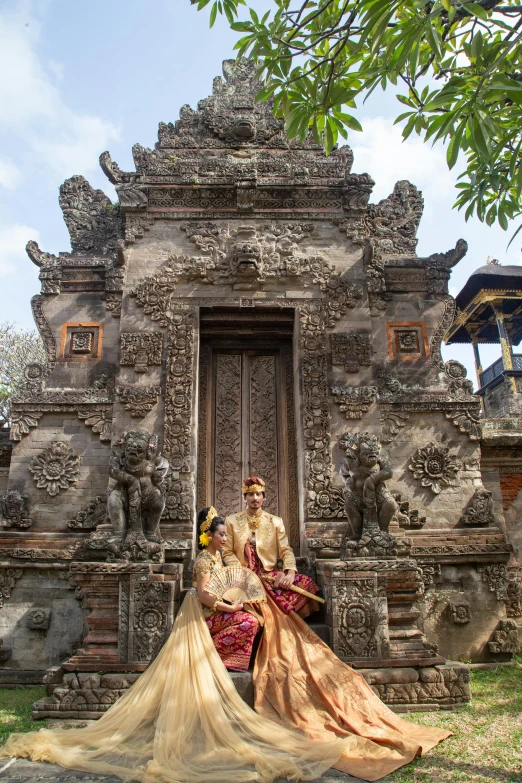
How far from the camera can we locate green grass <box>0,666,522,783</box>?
397 centimetres

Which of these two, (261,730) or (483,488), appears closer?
(261,730)

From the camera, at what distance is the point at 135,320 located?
356 inches

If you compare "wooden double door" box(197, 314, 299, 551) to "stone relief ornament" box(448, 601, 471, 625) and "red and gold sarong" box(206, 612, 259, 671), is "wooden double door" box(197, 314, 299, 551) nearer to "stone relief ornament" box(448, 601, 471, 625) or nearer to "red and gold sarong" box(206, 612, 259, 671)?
"stone relief ornament" box(448, 601, 471, 625)

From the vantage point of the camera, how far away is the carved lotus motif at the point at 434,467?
28.0ft

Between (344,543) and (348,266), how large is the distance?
462 centimetres

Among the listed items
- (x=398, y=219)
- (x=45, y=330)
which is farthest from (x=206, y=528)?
(x=398, y=219)

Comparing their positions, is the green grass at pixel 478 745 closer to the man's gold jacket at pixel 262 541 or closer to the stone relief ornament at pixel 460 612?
the stone relief ornament at pixel 460 612

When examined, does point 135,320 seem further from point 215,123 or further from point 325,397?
point 215,123

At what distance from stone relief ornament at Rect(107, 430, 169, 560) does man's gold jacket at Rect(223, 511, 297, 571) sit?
0.84m

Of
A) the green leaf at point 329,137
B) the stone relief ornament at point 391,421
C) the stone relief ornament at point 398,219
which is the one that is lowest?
the stone relief ornament at point 391,421

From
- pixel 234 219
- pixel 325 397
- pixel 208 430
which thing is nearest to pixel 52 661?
pixel 208 430

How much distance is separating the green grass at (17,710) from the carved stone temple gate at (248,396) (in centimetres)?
56

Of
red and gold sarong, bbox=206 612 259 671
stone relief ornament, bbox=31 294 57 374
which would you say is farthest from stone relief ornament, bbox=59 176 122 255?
red and gold sarong, bbox=206 612 259 671

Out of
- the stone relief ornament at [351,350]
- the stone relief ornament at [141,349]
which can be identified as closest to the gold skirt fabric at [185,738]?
the stone relief ornament at [141,349]
